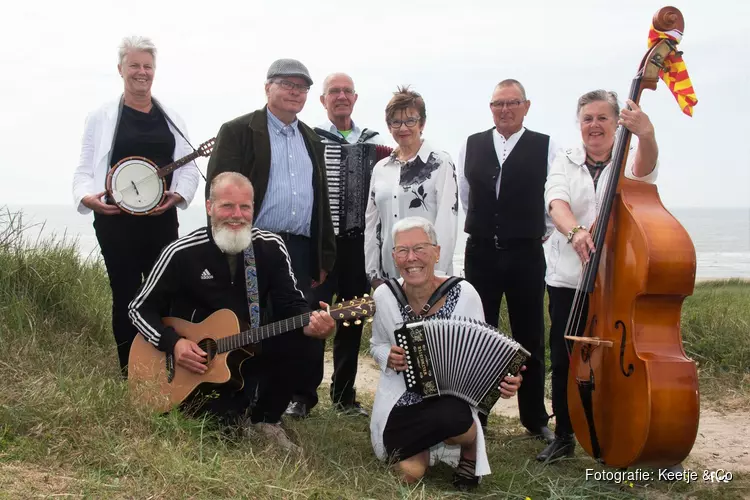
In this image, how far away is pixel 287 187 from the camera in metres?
4.38

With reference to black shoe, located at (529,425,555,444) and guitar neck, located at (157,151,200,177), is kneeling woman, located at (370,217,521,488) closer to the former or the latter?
black shoe, located at (529,425,555,444)

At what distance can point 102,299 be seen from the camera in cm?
570

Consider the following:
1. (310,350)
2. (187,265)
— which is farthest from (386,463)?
(187,265)

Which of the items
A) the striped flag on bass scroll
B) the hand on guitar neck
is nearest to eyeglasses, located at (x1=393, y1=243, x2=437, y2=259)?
the hand on guitar neck

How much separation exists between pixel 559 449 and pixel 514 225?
1.27 metres

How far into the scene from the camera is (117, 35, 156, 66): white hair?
4.41 metres

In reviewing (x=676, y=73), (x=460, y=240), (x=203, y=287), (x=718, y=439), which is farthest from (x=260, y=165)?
(x=460, y=240)

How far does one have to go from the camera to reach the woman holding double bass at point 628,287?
3.16 meters

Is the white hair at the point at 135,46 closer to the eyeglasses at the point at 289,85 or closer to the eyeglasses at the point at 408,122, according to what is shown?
the eyeglasses at the point at 289,85

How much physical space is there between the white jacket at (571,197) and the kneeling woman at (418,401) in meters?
0.56

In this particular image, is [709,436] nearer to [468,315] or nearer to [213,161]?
[468,315]

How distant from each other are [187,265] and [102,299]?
215 cm

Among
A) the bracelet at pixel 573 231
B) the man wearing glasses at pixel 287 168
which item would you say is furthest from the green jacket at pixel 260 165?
the bracelet at pixel 573 231

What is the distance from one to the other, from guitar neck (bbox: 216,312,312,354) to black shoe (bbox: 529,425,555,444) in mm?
1757
